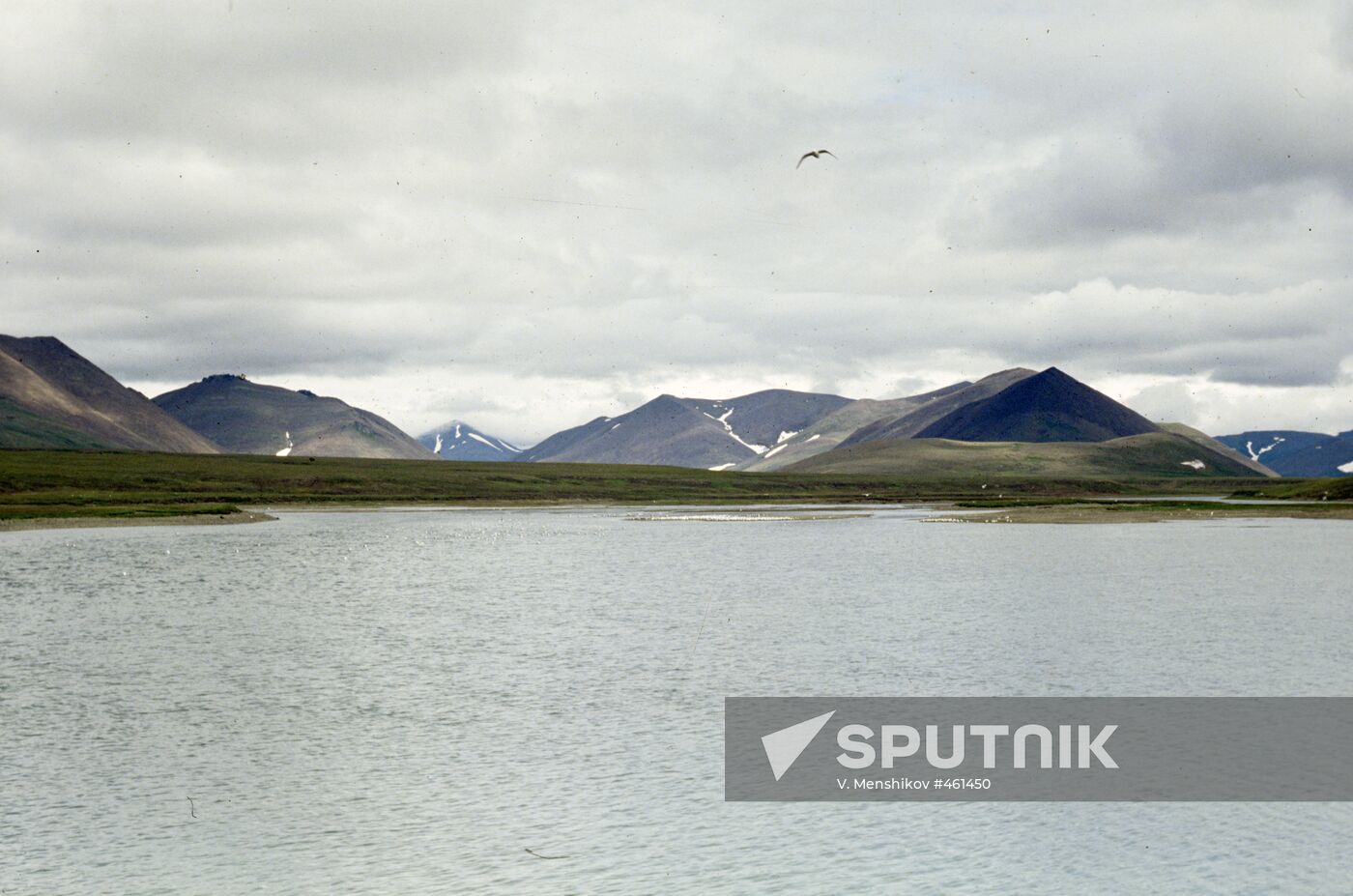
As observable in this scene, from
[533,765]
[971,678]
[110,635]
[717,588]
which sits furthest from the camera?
[717,588]

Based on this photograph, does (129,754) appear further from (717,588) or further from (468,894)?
(717,588)

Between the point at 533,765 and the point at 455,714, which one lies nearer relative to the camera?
the point at 533,765

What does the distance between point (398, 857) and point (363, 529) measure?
386ft

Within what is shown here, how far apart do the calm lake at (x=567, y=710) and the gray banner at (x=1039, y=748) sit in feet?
3.39

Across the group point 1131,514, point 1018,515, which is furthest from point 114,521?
point 1131,514

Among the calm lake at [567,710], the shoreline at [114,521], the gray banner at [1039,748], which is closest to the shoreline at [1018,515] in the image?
the shoreline at [114,521]

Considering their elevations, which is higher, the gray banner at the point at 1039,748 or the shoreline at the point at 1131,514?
the shoreline at the point at 1131,514

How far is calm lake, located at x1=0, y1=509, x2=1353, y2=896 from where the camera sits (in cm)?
2050

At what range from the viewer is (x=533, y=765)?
27281mm

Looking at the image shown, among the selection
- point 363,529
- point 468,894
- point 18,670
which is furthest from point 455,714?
point 363,529

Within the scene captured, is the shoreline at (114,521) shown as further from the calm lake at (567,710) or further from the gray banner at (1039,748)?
the gray banner at (1039,748)

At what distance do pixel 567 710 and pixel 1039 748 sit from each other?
41.3 feet

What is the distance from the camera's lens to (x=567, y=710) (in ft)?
110

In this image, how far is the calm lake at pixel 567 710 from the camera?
20.5 m
